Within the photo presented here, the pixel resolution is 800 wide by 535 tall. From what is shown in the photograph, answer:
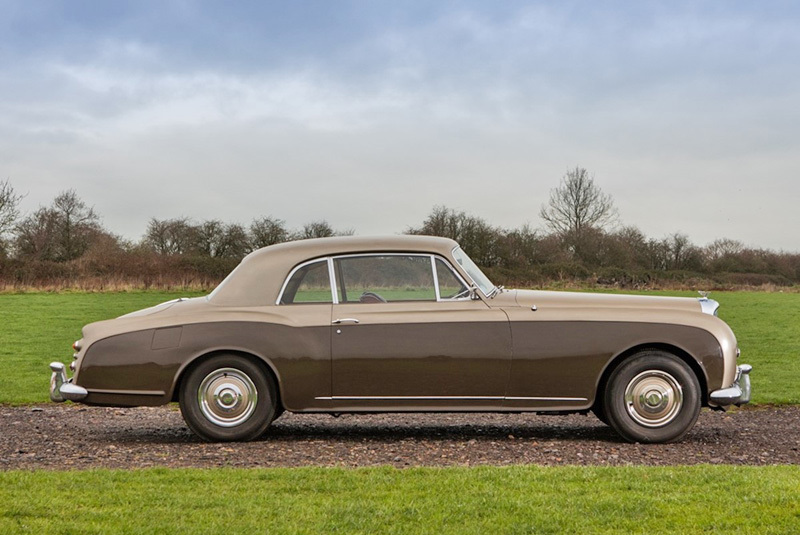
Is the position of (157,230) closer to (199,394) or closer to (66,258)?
(66,258)

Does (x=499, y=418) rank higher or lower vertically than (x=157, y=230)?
lower

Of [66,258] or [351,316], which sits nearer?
[351,316]

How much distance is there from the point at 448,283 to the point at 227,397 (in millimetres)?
2212

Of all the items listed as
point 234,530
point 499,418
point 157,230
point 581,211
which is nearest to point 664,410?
point 499,418

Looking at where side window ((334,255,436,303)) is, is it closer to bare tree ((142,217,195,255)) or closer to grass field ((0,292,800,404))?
grass field ((0,292,800,404))

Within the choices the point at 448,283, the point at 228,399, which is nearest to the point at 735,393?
the point at 448,283

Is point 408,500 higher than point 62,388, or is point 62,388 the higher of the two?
point 62,388

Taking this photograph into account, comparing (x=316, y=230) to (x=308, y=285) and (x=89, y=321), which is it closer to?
(x=89, y=321)

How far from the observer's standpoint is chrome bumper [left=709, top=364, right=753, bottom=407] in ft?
26.1

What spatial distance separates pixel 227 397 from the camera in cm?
805

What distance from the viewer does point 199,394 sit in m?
8.05

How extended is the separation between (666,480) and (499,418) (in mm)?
4184

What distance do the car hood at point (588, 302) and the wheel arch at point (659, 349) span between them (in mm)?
353

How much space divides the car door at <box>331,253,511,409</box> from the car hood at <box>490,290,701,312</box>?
0.24 m
